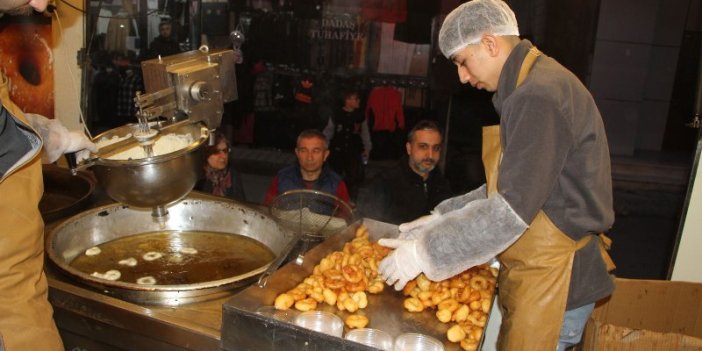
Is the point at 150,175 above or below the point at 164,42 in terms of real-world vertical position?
below

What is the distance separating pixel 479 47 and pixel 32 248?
59.8 inches

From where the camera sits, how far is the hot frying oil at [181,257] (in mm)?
2281

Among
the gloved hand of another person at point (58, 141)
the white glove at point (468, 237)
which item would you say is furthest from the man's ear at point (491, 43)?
the gloved hand of another person at point (58, 141)

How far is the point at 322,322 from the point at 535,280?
0.74 m

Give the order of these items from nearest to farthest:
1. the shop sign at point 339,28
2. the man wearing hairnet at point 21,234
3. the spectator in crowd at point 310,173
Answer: the man wearing hairnet at point 21,234, the spectator in crowd at point 310,173, the shop sign at point 339,28

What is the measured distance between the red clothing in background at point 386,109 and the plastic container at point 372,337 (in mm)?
3497

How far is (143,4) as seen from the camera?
5.13m

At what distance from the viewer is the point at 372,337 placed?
1.81m

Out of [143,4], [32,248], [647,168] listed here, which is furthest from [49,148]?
[647,168]

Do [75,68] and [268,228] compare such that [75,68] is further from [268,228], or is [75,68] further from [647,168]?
[647,168]

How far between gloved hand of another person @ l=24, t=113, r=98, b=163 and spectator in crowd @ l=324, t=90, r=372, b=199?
343 cm

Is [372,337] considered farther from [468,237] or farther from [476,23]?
[476,23]

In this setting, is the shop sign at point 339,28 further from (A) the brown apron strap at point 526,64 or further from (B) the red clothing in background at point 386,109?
(A) the brown apron strap at point 526,64

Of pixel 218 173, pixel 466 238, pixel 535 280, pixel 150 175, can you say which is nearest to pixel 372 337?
pixel 466 238
